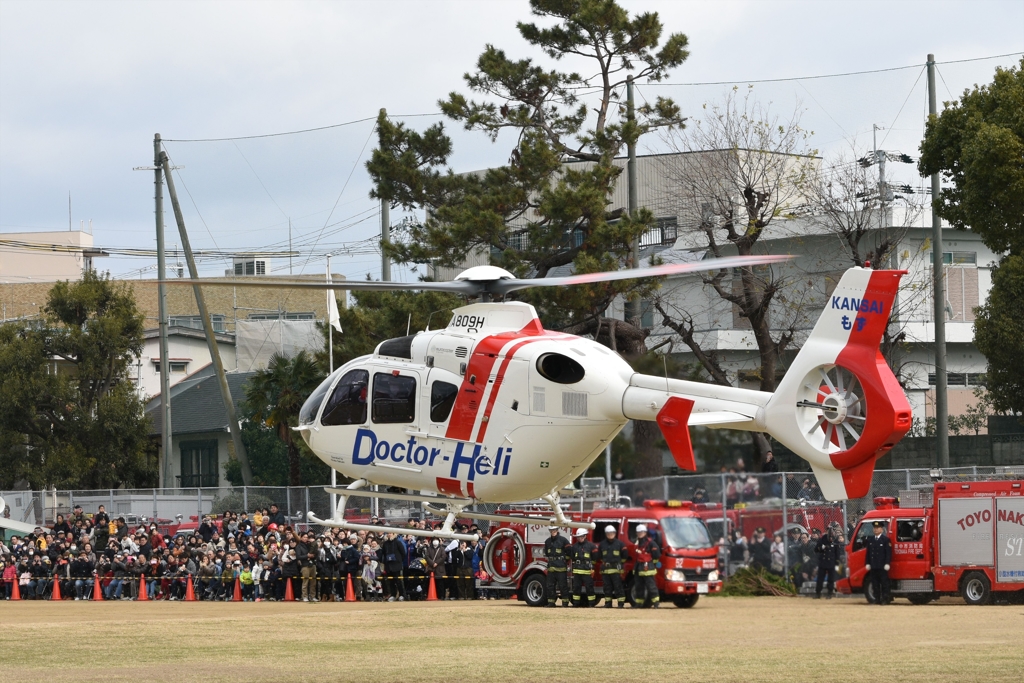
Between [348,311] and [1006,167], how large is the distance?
59.3 ft

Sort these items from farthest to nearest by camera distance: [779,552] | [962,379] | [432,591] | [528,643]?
[962,379] < [432,591] < [779,552] < [528,643]

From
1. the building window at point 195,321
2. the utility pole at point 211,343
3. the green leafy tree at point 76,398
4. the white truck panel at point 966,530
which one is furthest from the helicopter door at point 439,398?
the building window at point 195,321

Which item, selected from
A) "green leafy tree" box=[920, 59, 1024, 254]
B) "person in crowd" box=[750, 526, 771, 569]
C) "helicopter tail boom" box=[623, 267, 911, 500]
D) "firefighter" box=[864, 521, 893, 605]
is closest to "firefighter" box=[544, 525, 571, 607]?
"person in crowd" box=[750, 526, 771, 569]

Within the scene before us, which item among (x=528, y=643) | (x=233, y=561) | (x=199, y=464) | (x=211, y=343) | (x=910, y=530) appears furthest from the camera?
(x=199, y=464)

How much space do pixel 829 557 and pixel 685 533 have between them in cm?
374

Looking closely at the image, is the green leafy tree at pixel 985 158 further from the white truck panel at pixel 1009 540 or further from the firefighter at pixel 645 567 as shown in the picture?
the firefighter at pixel 645 567

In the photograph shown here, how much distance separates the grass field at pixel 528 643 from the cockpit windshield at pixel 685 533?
132 cm

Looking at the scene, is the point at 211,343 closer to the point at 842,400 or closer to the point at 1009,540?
the point at 1009,540

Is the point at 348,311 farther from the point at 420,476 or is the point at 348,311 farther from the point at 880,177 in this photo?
the point at 420,476

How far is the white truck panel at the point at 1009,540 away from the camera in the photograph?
27.1 metres

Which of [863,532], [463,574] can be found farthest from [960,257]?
[463,574]

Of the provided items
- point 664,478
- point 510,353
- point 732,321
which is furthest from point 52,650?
point 732,321

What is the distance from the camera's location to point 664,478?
29.8 m

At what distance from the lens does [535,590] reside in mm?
29922
